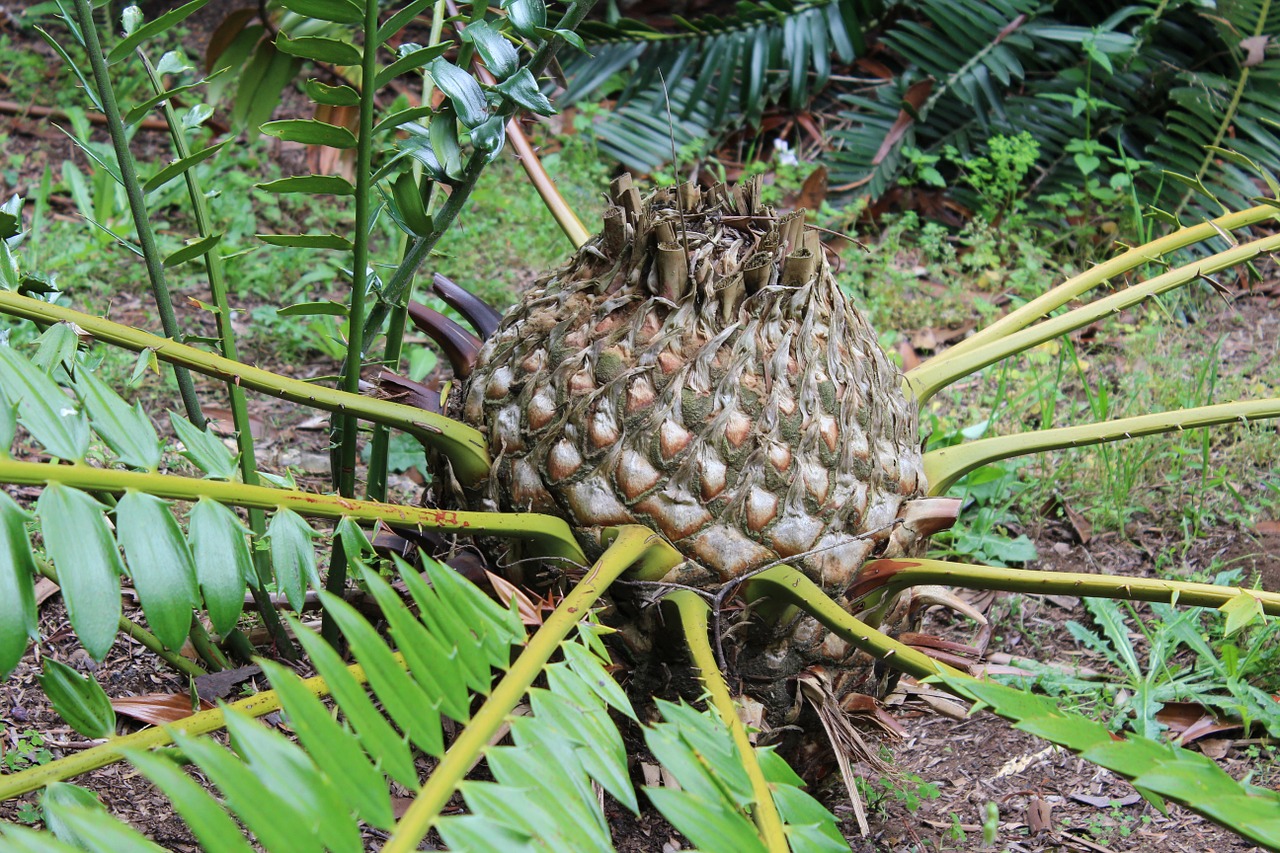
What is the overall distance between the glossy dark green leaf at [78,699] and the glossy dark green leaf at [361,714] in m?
0.49

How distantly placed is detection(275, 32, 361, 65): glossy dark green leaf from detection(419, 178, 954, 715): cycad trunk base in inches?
14.1

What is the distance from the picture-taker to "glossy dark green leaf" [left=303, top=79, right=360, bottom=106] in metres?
1.19

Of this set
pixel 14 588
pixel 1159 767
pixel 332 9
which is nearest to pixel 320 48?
pixel 332 9

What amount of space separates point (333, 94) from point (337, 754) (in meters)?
0.77

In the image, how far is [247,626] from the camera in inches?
65.3

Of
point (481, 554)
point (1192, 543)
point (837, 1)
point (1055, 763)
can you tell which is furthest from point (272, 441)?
point (837, 1)

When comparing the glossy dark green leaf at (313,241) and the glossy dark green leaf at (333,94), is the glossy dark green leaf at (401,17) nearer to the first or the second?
the glossy dark green leaf at (333,94)

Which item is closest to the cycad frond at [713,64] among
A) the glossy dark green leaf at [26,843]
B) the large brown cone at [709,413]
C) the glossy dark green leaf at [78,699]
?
the large brown cone at [709,413]

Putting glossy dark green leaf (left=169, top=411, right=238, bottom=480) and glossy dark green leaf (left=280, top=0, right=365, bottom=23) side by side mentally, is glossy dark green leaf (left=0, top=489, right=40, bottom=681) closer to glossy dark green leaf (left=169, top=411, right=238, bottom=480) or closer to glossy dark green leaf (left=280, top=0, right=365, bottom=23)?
glossy dark green leaf (left=169, top=411, right=238, bottom=480)

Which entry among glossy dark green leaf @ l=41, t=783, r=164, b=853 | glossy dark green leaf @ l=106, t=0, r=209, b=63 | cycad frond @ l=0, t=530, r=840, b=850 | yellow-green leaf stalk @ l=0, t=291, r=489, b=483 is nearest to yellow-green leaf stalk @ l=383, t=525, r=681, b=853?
cycad frond @ l=0, t=530, r=840, b=850

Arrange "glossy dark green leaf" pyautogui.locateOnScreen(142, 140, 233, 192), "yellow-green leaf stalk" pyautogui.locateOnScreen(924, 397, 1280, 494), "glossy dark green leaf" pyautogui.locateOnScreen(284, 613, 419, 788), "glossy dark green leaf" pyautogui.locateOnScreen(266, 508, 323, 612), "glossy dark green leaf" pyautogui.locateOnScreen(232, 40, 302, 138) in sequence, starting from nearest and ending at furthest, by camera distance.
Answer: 1. "glossy dark green leaf" pyautogui.locateOnScreen(284, 613, 419, 788)
2. "glossy dark green leaf" pyautogui.locateOnScreen(266, 508, 323, 612)
3. "glossy dark green leaf" pyautogui.locateOnScreen(142, 140, 233, 192)
4. "yellow-green leaf stalk" pyautogui.locateOnScreen(924, 397, 1280, 494)
5. "glossy dark green leaf" pyautogui.locateOnScreen(232, 40, 302, 138)

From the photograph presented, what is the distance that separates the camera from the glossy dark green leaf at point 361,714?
729 millimetres

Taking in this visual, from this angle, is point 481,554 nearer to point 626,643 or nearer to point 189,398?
point 626,643

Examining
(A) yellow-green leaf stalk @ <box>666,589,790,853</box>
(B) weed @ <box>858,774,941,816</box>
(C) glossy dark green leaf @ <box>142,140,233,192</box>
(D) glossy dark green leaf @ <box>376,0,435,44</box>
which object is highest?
(D) glossy dark green leaf @ <box>376,0,435,44</box>
